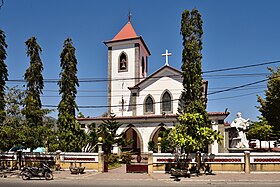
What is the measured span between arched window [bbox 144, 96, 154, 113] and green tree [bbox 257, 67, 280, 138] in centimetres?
1339

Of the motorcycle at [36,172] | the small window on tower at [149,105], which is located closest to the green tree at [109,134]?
the small window on tower at [149,105]

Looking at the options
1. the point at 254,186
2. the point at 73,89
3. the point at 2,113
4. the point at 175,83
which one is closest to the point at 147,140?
the point at 175,83

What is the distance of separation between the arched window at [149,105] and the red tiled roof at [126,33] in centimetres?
964

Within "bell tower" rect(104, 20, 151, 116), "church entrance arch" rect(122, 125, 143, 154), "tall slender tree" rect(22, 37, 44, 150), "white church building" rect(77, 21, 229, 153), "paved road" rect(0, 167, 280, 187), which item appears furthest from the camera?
"bell tower" rect(104, 20, 151, 116)

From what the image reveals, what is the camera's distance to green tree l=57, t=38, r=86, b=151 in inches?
861

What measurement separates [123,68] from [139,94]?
528 cm

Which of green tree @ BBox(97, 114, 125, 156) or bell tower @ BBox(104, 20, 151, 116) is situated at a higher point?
bell tower @ BBox(104, 20, 151, 116)

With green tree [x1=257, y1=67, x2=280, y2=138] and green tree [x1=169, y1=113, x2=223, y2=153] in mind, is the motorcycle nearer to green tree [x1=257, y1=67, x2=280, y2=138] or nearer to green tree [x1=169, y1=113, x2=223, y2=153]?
green tree [x1=169, y1=113, x2=223, y2=153]

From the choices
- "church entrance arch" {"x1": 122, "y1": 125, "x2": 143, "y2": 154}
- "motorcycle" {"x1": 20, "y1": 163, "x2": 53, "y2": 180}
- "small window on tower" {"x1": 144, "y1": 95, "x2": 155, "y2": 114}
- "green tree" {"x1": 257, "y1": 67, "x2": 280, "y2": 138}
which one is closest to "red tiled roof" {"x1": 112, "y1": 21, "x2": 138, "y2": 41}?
"small window on tower" {"x1": 144, "y1": 95, "x2": 155, "y2": 114}

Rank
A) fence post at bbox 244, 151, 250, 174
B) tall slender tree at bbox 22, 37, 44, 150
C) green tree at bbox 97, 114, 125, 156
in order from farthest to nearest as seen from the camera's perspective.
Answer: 1. green tree at bbox 97, 114, 125, 156
2. tall slender tree at bbox 22, 37, 44, 150
3. fence post at bbox 244, 151, 250, 174

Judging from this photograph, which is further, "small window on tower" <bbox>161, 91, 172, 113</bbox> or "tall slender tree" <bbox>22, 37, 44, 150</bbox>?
"small window on tower" <bbox>161, 91, 172, 113</bbox>

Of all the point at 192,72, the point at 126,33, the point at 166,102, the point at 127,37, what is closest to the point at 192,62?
the point at 192,72

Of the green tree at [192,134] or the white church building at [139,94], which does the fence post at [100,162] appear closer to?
the green tree at [192,134]

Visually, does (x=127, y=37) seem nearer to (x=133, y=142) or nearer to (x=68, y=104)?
(x=133, y=142)
